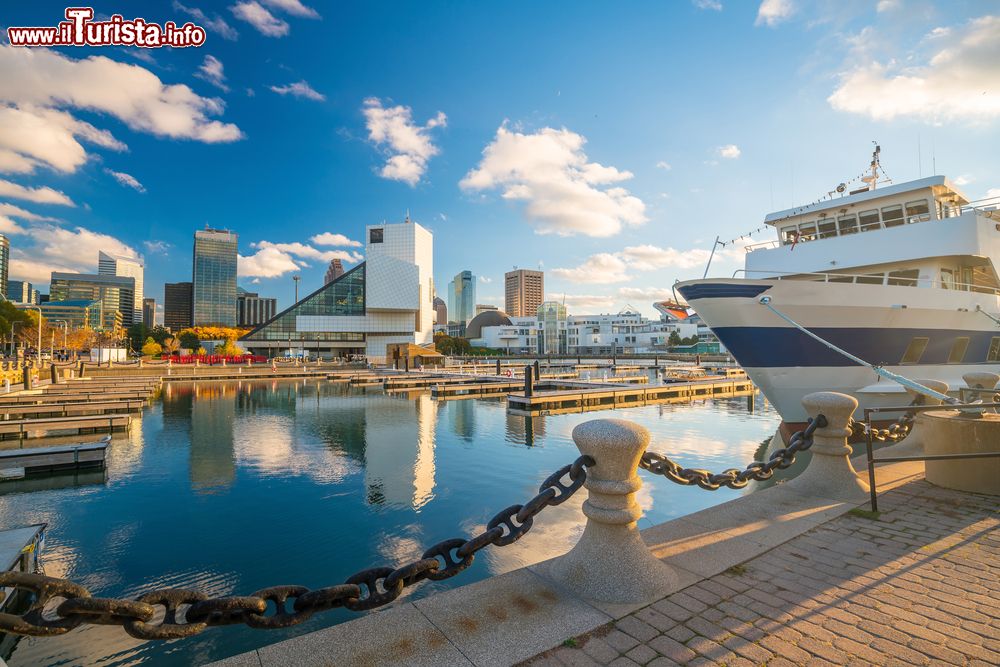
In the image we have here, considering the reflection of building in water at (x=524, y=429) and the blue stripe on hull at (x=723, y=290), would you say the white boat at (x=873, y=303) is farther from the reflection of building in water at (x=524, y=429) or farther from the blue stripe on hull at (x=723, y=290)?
the reflection of building in water at (x=524, y=429)

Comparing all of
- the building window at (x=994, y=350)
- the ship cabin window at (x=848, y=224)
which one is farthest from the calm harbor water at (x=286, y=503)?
the ship cabin window at (x=848, y=224)

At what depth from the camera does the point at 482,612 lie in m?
3.24

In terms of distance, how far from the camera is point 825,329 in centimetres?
1342

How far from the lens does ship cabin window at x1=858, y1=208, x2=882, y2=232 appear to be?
17.2 m

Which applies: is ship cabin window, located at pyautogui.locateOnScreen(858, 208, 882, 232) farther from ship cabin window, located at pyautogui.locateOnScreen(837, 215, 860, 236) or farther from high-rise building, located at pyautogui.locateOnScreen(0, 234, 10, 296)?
high-rise building, located at pyautogui.locateOnScreen(0, 234, 10, 296)

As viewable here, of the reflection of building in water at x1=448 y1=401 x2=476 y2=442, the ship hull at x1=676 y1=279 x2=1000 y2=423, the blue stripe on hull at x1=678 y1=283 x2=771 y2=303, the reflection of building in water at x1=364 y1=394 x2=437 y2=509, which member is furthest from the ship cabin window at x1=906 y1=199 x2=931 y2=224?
the reflection of building in water at x1=364 y1=394 x2=437 y2=509

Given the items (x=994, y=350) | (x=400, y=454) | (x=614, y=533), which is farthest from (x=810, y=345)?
(x=614, y=533)

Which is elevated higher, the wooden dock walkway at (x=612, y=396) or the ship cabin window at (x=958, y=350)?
the ship cabin window at (x=958, y=350)

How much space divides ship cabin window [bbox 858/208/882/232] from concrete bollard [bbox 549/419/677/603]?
19.1 m

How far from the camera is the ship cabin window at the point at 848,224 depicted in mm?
17527

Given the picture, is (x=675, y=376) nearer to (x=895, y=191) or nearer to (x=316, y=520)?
(x=895, y=191)

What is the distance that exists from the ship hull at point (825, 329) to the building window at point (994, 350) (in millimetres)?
3229

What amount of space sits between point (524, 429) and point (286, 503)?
413 inches

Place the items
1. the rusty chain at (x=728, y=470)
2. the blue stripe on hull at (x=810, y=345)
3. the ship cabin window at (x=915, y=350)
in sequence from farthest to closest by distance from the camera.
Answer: the ship cabin window at (x=915, y=350), the blue stripe on hull at (x=810, y=345), the rusty chain at (x=728, y=470)
